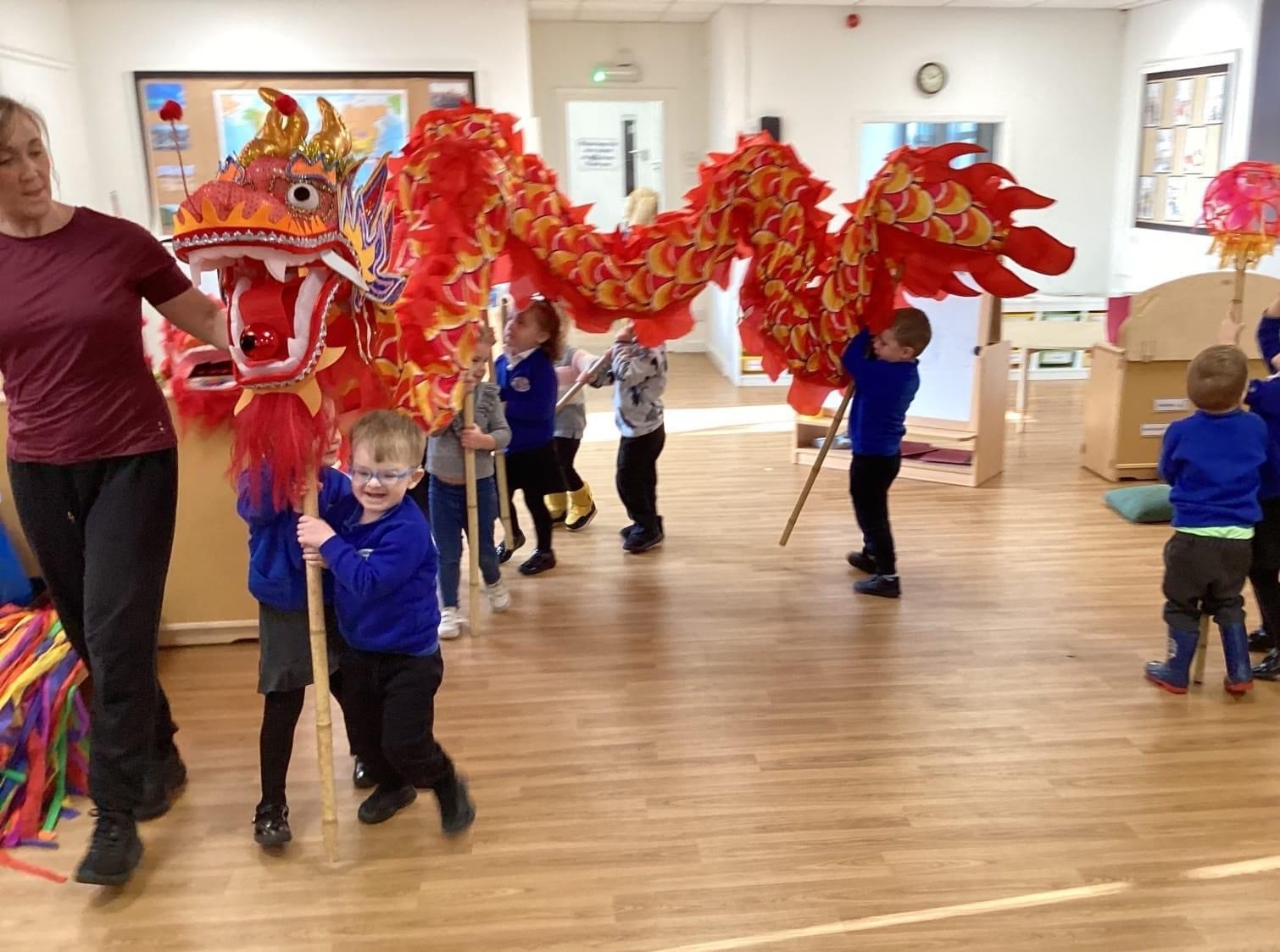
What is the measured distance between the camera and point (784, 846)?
7.43 ft

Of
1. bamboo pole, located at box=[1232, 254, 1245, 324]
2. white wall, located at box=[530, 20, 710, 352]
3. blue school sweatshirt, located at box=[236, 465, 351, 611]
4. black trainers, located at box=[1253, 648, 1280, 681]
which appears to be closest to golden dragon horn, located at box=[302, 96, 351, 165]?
blue school sweatshirt, located at box=[236, 465, 351, 611]

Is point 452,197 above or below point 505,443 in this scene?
above

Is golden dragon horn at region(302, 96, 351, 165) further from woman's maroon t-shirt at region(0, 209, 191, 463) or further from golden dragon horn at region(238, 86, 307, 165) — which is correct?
woman's maroon t-shirt at region(0, 209, 191, 463)

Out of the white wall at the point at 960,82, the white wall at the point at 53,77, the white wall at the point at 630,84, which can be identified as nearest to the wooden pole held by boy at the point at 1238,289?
the white wall at the point at 960,82

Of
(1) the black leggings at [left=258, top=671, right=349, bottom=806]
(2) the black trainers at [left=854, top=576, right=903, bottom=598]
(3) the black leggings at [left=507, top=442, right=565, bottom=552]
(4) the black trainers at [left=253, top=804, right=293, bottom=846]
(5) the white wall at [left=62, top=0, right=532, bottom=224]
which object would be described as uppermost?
(5) the white wall at [left=62, top=0, right=532, bottom=224]

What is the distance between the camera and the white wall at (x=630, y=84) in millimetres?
8156

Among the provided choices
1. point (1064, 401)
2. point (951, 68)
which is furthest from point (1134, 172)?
point (1064, 401)

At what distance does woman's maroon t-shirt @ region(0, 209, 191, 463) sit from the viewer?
192cm

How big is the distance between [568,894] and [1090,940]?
1.03 metres

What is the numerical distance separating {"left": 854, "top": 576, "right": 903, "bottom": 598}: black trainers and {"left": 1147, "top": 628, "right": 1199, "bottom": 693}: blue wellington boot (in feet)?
3.04

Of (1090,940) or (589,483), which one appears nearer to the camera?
(1090,940)

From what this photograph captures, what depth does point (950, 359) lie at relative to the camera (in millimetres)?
4949

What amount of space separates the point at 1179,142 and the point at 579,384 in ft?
17.2

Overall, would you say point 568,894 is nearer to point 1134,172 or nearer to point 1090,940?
point 1090,940
